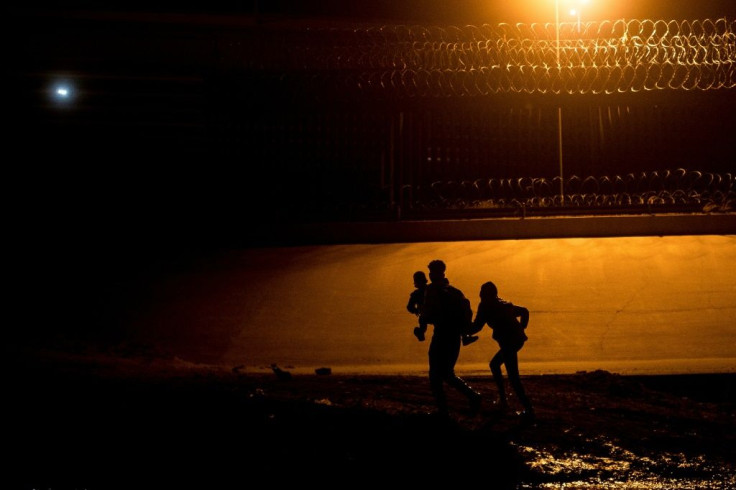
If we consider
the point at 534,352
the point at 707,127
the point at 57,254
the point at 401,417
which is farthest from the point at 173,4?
the point at 401,417

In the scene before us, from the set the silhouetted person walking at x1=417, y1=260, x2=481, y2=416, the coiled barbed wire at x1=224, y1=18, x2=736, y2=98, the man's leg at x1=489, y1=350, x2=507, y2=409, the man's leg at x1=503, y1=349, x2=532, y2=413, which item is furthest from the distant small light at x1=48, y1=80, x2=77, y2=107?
the man's leg at x1=503, y1=349, x2=532, y2=413

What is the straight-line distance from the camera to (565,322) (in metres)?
10.2

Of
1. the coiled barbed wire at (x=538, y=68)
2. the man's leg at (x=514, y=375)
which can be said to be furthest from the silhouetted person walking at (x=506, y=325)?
the coiled barbed wire at (x=538, y=68)

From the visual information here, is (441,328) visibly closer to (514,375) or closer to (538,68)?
(514,375)

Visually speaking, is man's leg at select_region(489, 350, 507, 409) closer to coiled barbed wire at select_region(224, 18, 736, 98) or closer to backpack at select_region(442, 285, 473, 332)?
backpack at select_region(442, 285, 473, 332)

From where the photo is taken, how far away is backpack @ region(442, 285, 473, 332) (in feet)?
22.9

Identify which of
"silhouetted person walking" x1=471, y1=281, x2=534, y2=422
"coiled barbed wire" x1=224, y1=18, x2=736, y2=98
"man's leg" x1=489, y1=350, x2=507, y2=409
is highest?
"coiled barbed wire" x1=224, y1=18, x2=736, y2=98

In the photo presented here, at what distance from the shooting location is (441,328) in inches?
277

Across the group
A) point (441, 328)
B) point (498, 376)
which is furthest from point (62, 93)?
point (498, 376)

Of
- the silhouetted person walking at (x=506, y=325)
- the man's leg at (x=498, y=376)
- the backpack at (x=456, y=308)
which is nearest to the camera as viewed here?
the backpack at (x=456, y=308)

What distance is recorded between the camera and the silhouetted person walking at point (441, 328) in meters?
6.97

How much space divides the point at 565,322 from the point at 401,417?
3.91 m

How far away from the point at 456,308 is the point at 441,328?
0.64 ft

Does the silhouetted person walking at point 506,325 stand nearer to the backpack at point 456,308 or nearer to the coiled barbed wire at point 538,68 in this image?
the backpack at point 456,308
